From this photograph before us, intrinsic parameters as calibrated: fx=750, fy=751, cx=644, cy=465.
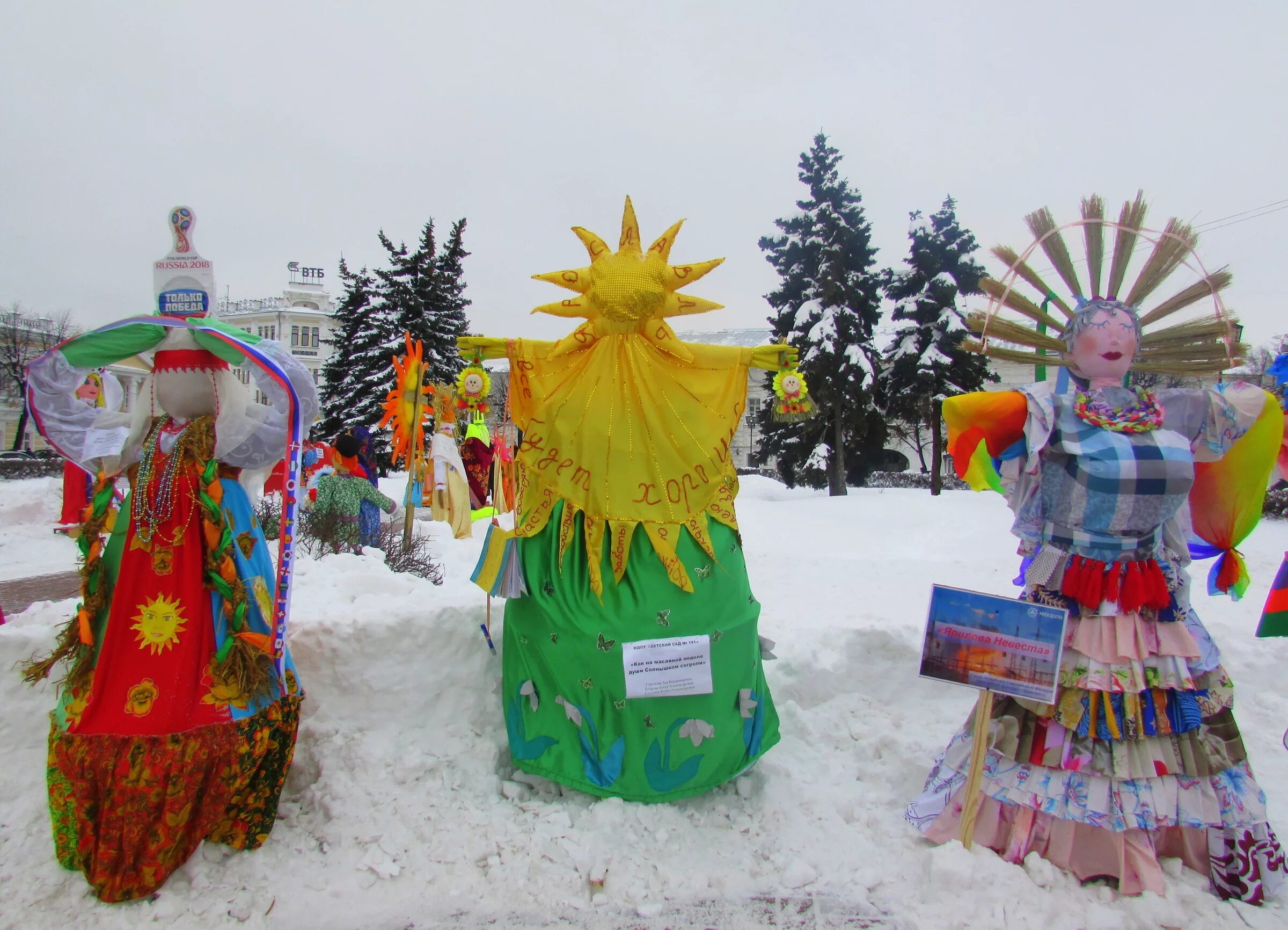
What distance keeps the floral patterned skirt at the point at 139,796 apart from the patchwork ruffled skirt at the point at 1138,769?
274cm

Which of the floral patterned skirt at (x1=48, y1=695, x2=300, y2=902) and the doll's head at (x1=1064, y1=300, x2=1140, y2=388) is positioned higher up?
the doll's head at (x1=1064, y1=300, x2=1140, y2=388)

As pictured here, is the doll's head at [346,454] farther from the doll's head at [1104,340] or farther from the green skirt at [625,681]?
the doll's head at [1104,340]

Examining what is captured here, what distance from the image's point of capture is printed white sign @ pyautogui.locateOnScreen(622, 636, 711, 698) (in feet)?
9.77

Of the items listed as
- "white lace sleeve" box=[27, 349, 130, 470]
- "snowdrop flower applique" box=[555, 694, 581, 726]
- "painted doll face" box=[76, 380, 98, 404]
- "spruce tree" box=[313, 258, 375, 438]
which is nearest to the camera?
"white lace sleeve" box=[27, 349, 130, 470]

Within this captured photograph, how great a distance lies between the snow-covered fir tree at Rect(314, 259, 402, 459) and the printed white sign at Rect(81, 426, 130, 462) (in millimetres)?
18340

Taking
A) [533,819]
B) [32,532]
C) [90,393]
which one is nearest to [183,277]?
[533,819]

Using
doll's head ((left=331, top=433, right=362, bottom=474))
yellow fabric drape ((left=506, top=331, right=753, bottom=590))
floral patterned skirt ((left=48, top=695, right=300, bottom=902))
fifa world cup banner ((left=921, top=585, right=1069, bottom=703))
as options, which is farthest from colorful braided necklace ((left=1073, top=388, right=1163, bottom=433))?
doll's head ((left=331, top=433, right=362, bottom=474))

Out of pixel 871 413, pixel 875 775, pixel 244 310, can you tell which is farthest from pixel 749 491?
pixel 244 310

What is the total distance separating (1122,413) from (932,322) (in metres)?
18.9

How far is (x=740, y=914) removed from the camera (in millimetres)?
2584

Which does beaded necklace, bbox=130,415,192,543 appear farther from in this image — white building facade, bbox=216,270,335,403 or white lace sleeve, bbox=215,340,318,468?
white building facade, bbox=216,270,335,403

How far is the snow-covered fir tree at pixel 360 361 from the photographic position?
837 inches

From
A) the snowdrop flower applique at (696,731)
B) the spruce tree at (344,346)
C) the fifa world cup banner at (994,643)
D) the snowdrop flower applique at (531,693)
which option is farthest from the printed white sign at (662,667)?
the spruce tree at (344,346)

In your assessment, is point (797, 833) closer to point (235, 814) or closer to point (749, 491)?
point (235, 814)
